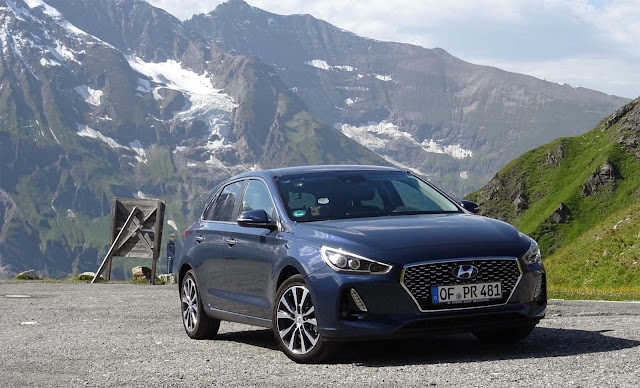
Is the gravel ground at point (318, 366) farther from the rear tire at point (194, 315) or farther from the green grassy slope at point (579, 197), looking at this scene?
the green grassy slope at point (579, 197)

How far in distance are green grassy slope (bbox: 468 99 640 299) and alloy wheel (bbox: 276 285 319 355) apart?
4477cm

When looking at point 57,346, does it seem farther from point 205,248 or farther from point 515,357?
point 515,357

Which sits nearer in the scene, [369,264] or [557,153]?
[369,264]

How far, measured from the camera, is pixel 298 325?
905 cm

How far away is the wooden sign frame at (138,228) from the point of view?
29.4 metres

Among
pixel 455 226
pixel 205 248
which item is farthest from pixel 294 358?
pixel 205 248

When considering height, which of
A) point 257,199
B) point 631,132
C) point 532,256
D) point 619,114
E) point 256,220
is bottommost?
point 532,256

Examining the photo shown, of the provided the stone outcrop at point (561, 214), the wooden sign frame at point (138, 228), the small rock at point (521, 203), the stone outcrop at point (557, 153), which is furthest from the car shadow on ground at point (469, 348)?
the stone outcrop at point (557, 153)

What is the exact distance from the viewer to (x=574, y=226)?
82.6 meters

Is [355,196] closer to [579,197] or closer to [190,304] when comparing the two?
[190,304]

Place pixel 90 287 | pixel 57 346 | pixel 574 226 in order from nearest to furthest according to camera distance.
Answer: pixel 57 346 → pixel 90 287 → pixel 574 226

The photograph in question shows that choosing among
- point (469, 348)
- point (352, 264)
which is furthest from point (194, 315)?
point (352, 264)

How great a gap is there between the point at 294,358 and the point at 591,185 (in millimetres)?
78191

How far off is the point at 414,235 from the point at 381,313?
798 millimetres
